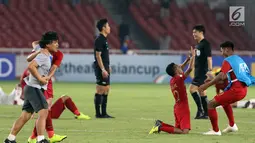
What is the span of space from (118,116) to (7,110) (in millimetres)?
3061

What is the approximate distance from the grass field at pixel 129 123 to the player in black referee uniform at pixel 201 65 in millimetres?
521

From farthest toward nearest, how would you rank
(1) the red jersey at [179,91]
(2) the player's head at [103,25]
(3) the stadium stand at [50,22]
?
(3) the stadium stand at [50,22] < (2) the player's head at [103,25] < (1) the red jersey at [179,91]

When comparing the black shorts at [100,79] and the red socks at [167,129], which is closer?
the red socks at [167,129]

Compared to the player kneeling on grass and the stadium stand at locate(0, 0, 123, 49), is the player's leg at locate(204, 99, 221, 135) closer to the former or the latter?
the player kneeling on grass

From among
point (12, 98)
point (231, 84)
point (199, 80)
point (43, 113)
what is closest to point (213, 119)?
point (231, 84)

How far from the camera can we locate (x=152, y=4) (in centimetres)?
4541

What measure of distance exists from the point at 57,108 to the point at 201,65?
130 inches

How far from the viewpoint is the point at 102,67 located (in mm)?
18438

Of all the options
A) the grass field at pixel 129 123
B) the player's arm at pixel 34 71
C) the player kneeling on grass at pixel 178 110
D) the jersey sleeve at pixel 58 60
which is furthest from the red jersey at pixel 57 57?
the player kneeling on grass at pixel 178 110

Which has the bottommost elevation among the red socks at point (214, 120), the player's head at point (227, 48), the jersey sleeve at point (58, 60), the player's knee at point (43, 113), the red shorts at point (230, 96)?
the red socks at point (214, 120)

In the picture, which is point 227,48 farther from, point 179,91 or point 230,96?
point 179,91

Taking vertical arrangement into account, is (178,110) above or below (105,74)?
below

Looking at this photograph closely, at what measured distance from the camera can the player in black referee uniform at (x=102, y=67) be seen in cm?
1852

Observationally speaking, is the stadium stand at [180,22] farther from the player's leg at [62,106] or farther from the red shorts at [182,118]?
the red shorts at [182,118]
